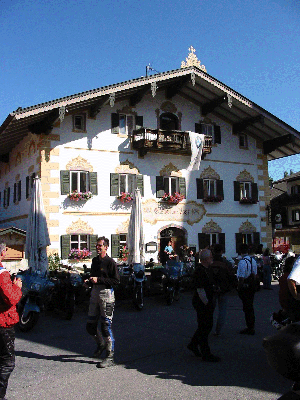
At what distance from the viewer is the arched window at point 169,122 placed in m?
22.0

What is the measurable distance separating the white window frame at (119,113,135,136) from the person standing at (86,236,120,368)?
1486 cm

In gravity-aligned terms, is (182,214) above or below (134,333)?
above

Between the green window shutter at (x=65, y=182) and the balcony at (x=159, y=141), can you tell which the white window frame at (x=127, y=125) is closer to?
the balcony at (x=159, y=141)

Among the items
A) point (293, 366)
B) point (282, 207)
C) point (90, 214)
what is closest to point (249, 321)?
point (293, 366)

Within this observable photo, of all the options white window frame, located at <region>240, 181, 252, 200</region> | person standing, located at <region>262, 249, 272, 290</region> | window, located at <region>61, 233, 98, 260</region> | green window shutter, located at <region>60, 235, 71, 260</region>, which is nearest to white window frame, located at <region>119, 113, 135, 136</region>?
window, located at <region>61, 233, 98, 260</region>

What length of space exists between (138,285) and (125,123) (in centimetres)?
1104

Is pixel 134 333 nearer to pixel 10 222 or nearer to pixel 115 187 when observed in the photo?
pixel 115 187

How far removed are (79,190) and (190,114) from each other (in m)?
7.31

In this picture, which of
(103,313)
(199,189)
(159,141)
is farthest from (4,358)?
(199,189)

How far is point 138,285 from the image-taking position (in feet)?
38.3

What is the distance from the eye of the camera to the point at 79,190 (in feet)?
64.0

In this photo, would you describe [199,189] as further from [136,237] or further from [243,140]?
[136,237]

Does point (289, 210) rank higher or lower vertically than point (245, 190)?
higher

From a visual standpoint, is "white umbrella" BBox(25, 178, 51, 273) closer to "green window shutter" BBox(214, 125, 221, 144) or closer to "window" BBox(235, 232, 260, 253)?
"green window shutter" BBox(214, 125, 221, 144)
